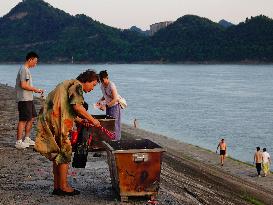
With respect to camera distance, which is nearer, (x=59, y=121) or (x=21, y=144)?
(x=59, y=121)

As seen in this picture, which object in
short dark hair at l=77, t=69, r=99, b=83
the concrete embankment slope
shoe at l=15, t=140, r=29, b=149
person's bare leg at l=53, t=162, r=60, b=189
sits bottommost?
the concrete embankment slope

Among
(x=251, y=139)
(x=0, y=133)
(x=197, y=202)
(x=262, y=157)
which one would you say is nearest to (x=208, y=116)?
(x=251, y=139)

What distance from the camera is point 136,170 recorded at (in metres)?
6.63

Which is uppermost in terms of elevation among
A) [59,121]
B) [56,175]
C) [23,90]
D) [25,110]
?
[23,90]

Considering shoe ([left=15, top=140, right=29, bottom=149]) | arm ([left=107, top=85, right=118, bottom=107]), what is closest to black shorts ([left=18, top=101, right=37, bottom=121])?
shoe ([left=15, top=140, right=29, bottom=149])

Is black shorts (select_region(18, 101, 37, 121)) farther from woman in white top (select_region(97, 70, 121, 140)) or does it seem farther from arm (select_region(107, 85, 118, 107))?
arm (select_region(107, 85, 118, 107))

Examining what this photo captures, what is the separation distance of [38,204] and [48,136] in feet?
3.45

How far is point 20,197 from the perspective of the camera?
719 cm

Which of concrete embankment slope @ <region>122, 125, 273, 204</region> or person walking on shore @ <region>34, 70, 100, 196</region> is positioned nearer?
person walking on shore @ <region>34, 70, 100, 196</region>

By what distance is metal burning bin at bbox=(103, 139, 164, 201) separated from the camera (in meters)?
6.59

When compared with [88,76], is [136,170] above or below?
below

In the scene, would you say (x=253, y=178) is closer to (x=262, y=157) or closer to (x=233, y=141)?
(x=262, y=157)

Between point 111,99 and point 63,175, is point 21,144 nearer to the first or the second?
point 111,99

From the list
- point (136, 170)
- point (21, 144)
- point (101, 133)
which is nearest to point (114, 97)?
point (101, 133)
